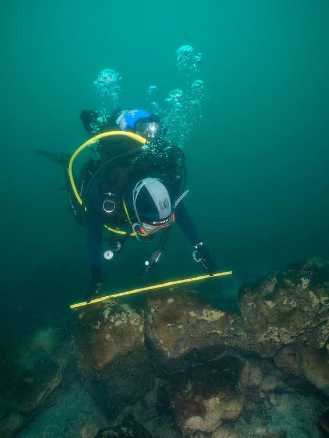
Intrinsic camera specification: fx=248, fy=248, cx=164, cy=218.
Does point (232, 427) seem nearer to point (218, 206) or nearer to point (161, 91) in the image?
point (218, 206)

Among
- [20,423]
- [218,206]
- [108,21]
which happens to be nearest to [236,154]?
[218,206]

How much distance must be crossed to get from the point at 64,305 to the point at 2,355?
12.9 ft

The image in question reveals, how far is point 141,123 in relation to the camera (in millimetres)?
4383

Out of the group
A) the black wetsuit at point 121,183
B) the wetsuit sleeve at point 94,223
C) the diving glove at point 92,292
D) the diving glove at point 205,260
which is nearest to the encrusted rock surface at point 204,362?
the diving glove at point 92,292

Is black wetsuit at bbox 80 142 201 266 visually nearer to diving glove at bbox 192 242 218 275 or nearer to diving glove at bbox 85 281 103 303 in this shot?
diving glove at bbox 85 281 103 303

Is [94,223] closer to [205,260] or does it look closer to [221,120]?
[205,260]

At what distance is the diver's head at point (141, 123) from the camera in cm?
421

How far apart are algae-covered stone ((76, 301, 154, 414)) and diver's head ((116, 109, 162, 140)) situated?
296cm

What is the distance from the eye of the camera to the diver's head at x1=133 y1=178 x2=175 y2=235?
356 cm

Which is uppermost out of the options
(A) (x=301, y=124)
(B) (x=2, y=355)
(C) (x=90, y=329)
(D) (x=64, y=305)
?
(C) (x=90, y=329)

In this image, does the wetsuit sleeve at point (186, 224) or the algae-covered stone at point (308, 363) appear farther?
the wetsuit sleeve at point (186, 224)

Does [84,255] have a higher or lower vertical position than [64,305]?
lower

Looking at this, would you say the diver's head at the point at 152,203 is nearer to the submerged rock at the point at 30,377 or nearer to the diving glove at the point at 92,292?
the diving glove at the point at 92,292

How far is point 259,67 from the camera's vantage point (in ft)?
383
